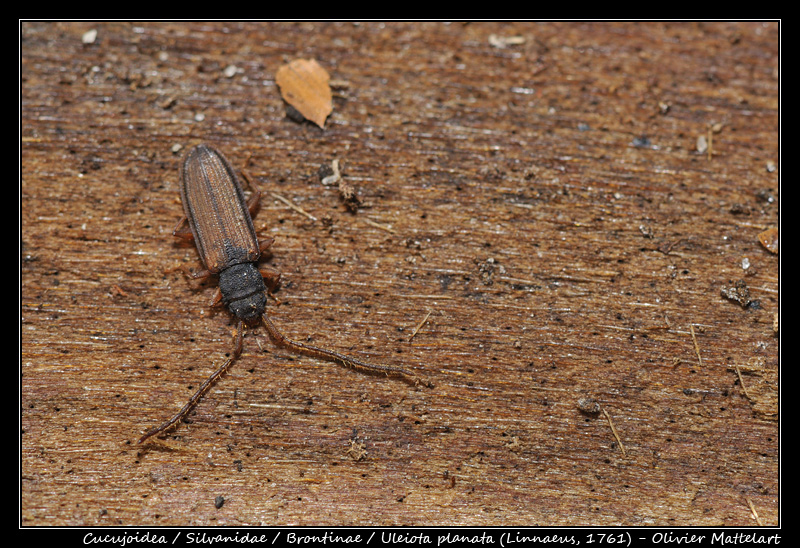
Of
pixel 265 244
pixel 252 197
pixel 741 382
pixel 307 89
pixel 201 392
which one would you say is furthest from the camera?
pixel 307 89

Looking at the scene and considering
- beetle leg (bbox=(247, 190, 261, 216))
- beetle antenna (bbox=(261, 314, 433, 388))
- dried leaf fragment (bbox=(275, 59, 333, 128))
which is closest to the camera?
beetle antenna (bbox=(261, 314, 433, 388))

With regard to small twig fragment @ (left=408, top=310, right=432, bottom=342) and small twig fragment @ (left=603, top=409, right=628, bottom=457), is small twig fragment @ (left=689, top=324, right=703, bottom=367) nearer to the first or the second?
small twig fragment @ (left=603, top=409, right=628, bottom=457)

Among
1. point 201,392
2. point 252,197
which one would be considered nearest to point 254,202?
point 252,197

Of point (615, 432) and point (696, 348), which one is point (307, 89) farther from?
point (696, 348)

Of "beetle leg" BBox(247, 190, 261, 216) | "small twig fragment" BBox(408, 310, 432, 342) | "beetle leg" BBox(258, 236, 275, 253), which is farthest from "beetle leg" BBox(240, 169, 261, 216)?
"small twig fragment" BBox(408, 310, 432, 342)

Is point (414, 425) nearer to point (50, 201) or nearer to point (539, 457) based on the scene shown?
point (539, 457)

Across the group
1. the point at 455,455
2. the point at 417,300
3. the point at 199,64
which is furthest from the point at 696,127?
the point at 199,64
